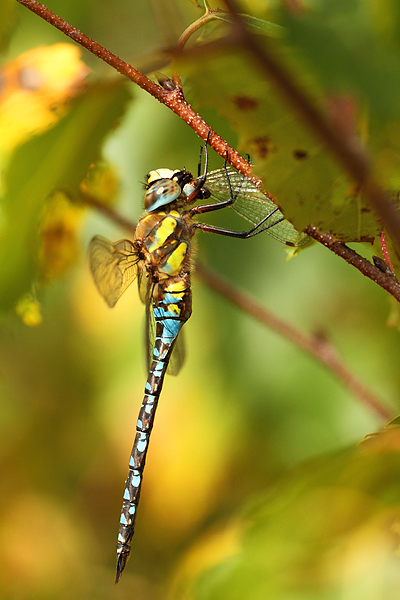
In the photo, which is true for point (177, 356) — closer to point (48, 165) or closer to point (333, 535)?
point (48, 165)

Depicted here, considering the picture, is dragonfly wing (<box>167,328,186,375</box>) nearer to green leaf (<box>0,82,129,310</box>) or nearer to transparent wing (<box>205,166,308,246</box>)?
transparent wing (<box>205,166,308,246</box>)

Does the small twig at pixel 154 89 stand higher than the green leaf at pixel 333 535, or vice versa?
the small twig at pixel 154 89

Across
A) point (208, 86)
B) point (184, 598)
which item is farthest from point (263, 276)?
point (208, 86)

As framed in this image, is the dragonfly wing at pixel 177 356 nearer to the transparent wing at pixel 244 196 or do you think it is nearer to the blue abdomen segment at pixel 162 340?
the blue abdomen segment at pixel 162 340

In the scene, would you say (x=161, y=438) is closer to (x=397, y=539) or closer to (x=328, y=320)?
(x=328, y=320)

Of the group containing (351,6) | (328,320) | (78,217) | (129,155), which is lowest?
(351,6)

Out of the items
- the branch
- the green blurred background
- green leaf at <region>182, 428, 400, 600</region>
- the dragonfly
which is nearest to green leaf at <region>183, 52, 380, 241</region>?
green leaf at <region>182, 428, 400, 600</region>

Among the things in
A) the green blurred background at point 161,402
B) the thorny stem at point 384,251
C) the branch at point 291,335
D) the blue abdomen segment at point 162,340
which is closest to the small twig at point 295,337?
the branch at point 291,335
